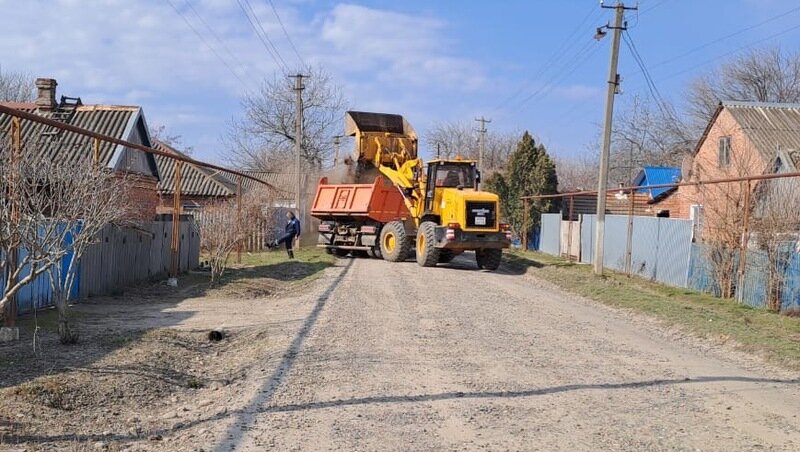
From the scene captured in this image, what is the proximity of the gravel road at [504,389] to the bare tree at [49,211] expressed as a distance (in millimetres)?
2748

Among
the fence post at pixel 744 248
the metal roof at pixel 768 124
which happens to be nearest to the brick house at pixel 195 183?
the metal roof at pixel 768 124

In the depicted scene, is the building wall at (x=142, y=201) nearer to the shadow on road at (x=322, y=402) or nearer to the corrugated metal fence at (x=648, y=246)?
the shadow on road at (x=322, y=402)

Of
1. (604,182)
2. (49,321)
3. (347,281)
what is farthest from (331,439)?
(604,182)

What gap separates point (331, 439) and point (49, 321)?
7189 mm

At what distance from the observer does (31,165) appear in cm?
922

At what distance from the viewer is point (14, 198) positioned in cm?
809

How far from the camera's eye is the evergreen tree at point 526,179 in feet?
139

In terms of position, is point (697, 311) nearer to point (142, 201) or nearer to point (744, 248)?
point (744, 248)

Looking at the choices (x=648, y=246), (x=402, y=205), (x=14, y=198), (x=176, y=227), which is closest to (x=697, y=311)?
(x=648, y=246)

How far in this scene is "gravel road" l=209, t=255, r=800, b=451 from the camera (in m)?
5.79

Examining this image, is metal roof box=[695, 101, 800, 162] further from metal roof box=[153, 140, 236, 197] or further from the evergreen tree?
metal roof box=[153, 140, 236, 197]

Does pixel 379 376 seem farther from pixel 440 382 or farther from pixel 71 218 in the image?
pixel 71 218

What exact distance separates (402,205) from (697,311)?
12980mm

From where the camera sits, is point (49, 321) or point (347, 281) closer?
point (49, 321)
